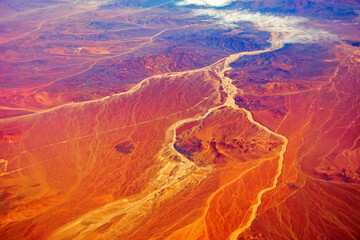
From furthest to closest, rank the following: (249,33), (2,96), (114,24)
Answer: (114,24), (249,33), (2,96)

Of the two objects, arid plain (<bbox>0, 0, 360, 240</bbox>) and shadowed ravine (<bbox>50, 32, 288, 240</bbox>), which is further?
arid plain (<bbox>0, 0, 360, 240</bbox>)

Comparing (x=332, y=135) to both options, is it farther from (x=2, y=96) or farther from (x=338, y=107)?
(x=2, y=96)

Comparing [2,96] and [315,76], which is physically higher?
[2,96]

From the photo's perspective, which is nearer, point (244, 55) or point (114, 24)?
point (244, 55)

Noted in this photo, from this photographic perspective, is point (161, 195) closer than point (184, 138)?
Yes

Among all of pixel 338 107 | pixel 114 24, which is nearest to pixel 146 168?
pixel 338 107

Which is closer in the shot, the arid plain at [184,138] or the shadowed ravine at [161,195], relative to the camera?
the shadowed ravine at [161,195]

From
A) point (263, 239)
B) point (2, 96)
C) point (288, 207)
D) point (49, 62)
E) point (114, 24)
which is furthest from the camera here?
point (114, 24)

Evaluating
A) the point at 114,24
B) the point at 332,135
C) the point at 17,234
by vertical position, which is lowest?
the point at 332,135
